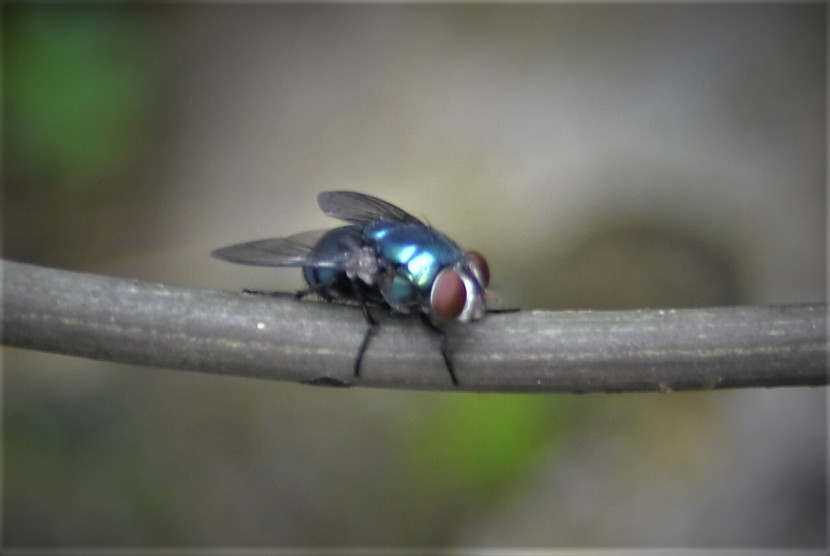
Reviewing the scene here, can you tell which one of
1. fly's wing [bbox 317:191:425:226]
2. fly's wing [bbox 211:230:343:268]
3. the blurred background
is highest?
fly's wing [bbox 317:191:425:226]

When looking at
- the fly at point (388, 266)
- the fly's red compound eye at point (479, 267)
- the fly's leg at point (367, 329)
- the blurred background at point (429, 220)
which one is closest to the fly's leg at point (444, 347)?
the fly at point (388, 266)

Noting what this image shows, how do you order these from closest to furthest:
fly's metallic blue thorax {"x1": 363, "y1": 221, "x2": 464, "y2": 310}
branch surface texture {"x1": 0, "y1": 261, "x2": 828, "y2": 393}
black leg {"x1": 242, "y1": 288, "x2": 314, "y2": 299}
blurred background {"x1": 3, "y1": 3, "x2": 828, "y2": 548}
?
branch surface texture {"x1": 0, "y1": 261, "x2": 828, "y2": 393} → black leg {"x1": 242, "y1": 288, "x2": 314, "y2": 299} → fly's metallic blue thorax {"x1": 363, "y1": 221, "x2": 464, "y2": 310} → blurred background {"x1": 3, "y1": 3, "x2": 828, "y2": 548}

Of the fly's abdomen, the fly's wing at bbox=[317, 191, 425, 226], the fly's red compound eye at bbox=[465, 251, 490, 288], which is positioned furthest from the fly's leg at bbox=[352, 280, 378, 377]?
the fly's wing at bbox=[317, 191, 425, 226]

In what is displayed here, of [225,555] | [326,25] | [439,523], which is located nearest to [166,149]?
[326,25]

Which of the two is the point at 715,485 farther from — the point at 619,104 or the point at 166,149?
the point at 166,149

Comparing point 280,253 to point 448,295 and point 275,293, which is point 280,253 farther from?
point 448,295

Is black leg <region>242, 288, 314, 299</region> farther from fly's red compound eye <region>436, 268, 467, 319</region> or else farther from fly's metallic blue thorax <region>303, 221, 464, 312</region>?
fly's red compound eye <region>436, 268, 467, 319</region>

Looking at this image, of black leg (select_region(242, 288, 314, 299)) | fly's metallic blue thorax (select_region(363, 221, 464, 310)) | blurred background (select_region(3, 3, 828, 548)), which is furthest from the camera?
blurred background (select_region(3, 3, 828, 548))

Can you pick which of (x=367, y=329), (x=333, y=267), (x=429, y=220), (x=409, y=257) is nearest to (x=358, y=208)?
(x=333, y=267)
